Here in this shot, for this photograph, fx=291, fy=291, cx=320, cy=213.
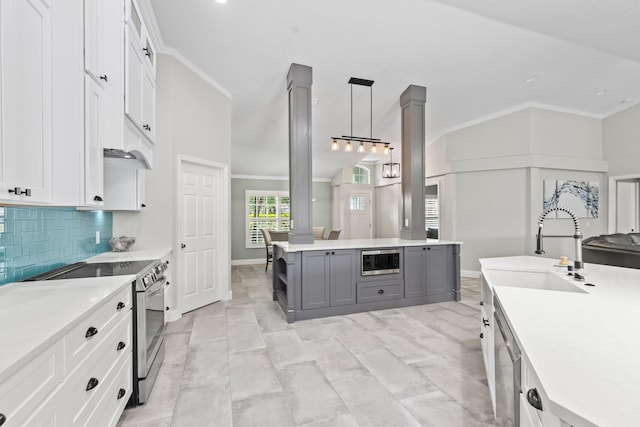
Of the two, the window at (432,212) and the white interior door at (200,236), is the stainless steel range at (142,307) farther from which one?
the window at (432,212)

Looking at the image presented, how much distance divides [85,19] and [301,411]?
2821mm

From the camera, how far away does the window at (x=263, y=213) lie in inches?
314

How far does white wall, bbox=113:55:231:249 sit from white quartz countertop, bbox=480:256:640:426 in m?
3.52

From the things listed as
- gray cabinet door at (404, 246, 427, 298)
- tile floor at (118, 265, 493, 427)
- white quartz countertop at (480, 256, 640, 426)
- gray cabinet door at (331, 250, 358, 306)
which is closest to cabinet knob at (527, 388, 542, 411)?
white quartz countertop at (480, 256, 640, 426)

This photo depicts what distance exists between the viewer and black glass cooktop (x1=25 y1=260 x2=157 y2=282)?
6.12 ft

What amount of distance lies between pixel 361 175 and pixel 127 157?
7.47m

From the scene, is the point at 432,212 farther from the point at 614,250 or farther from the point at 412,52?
the point at 412,52

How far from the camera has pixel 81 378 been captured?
124cm

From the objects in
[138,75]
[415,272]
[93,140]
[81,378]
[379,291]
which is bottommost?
[379,291]

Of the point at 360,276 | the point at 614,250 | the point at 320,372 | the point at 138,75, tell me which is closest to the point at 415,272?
the point at 360,276

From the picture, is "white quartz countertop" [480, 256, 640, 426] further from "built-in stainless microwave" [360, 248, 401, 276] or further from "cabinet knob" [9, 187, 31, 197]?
"built-in stainless microwave" [360, 248, 401, 276]

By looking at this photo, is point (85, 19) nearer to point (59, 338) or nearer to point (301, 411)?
point (59, 338)

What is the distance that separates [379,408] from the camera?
6.43 feet

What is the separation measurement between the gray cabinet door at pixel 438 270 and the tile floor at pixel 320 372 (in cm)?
52
